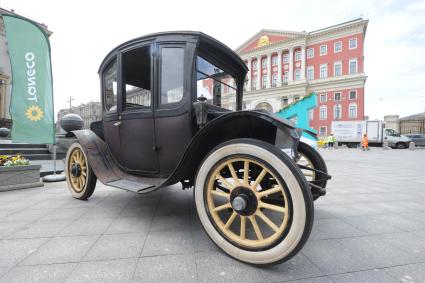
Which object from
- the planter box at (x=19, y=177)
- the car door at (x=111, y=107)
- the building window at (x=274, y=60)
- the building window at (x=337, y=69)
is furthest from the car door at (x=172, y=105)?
the building window at (x=274, y=60)

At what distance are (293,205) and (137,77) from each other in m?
2.47

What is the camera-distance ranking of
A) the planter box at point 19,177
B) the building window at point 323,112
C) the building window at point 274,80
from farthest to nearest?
the building window at point 274,80, the building window at point 323,112, the planter box at point 19,177

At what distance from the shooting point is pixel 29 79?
443cm

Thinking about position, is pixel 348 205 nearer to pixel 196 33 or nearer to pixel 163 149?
pixel 163 149

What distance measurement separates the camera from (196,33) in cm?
216

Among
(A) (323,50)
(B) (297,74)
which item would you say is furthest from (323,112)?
(A) (323,50)

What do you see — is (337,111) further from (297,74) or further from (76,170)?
(76,170)

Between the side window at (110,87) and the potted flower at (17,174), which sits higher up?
the side window at (110,87)

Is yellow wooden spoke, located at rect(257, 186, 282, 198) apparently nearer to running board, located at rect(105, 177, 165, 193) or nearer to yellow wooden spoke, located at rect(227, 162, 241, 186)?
yellow wooden spoke, located at rect(227, 162, 241, 186)

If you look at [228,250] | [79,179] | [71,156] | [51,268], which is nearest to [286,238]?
[228,250]

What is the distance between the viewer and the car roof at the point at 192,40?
7.15ft

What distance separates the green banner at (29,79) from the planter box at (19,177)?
0.74 meters

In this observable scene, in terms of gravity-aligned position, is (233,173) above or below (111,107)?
below

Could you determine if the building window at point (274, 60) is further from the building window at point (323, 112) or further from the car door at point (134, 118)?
the car door at point (134, 118)
